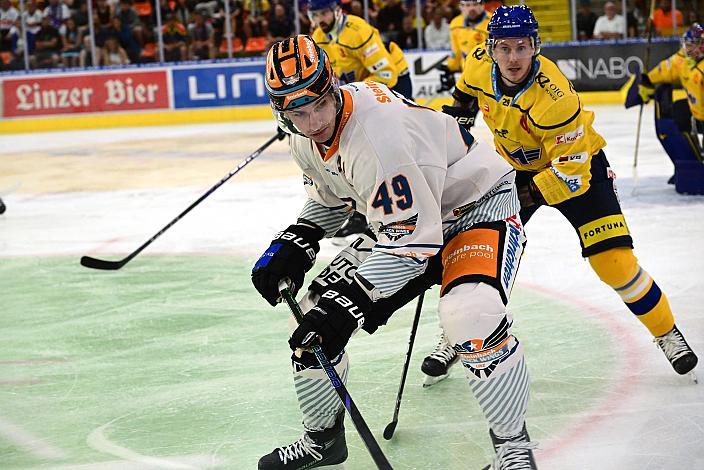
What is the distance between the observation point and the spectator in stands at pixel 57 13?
13.4 meters

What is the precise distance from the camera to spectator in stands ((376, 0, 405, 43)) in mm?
13334

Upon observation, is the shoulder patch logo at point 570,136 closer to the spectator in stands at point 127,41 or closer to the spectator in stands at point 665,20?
the spectator in stands at point 665,20

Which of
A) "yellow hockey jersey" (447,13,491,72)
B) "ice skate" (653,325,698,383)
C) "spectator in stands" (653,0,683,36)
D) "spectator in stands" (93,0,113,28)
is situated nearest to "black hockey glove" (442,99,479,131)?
"ice skate" (653,325,698,383)

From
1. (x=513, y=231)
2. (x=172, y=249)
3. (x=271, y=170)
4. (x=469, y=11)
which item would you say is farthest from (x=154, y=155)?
(x=513, y=231)

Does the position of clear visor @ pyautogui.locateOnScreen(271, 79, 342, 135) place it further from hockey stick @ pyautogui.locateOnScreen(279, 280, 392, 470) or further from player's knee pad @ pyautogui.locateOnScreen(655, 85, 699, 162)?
player's knee pad @ pyautogui.locateOnScreen(655, 85, 699, 162)

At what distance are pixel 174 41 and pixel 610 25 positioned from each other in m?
5.39

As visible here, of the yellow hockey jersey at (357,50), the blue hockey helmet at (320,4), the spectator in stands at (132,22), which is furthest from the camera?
the spectator in stands at (132,22)

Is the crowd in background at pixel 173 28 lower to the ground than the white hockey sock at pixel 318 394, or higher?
higher

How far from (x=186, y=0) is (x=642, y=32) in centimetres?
574

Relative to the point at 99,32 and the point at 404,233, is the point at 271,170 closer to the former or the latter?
the point at 99,32

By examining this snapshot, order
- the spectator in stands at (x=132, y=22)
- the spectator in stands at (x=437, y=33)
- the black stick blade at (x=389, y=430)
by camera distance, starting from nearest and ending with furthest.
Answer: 1. the black stick blade at (x=389, y=430)
2. the spectator in stands at (x=437, y=33)
3. the spectator in stands at (x=132, y=22)

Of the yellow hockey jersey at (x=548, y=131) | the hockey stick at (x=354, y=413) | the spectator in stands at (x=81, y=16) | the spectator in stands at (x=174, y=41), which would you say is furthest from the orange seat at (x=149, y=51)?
the hockey stick at (x=354, y=413)

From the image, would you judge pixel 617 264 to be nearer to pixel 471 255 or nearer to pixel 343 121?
pixel 471 255

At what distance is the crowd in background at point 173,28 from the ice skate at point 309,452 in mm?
10788
